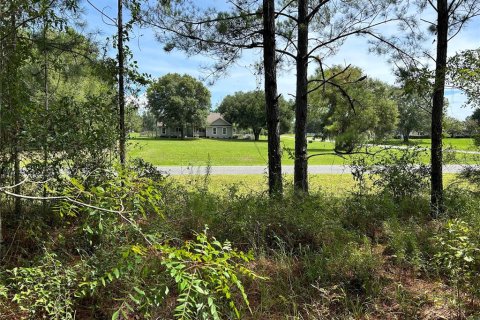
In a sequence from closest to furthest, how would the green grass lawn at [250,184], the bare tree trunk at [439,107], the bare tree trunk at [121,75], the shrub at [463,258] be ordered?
the shrub at [463,258], the bare tree trunk at [439,107], the bare tree trunk at [121,75], the green grass lawn at [250,184]

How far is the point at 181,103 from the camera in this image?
47.3 meters

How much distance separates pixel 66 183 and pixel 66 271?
25.1 inches

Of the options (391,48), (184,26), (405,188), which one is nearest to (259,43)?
(184,26)

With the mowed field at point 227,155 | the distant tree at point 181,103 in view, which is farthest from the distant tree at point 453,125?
the distant tree at point 181,103

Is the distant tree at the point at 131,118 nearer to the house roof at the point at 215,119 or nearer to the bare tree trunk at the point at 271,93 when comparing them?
the bare tree trunk at the point at 271,93

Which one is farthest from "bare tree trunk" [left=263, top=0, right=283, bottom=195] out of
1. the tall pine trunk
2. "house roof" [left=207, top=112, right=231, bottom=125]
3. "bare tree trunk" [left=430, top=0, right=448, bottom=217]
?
"house roof" [left=207, top=112, right=231, bottom=125]

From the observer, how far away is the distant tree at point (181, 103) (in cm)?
4731

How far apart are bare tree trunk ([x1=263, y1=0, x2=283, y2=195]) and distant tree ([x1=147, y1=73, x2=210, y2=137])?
42.8m

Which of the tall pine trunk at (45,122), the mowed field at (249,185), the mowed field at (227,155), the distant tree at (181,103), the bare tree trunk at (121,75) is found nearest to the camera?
the tall pine trunk at (45,122)

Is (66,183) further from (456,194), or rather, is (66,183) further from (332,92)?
(332,92)

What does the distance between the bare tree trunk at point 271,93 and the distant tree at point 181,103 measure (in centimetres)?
4280

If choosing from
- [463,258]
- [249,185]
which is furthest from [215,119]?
[463,258]

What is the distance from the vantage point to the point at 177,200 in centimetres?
442

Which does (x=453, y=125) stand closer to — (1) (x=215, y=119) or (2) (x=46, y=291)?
(2) (x=46, y=291)
